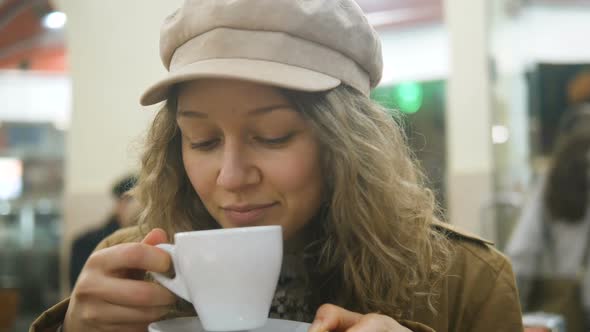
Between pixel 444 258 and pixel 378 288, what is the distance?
172 millimetres

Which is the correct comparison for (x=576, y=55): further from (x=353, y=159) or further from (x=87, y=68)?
(x=353, y=159)

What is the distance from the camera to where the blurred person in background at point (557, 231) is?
8.50 feet

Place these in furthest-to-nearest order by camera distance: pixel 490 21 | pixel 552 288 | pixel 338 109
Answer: pixel 490 21 → pixel 552 288 → pixel 338 109

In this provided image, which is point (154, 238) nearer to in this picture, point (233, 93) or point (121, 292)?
point (121, 292)

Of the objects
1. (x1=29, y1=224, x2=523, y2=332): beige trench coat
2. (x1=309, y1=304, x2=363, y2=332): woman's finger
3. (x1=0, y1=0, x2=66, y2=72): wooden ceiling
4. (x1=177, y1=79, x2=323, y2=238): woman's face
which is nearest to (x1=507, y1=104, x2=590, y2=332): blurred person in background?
(x1=29, y1=224, x2=523, y2=332): beige trench coat

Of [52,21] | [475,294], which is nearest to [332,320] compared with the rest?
[475,294]

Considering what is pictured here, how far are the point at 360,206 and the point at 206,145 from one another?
235mm

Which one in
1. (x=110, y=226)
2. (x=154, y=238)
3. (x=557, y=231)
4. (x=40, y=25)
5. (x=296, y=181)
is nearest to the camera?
(x=154, y=238)

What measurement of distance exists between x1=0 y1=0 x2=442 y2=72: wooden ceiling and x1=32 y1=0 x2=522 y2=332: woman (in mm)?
2697

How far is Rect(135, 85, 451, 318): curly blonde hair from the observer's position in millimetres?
868

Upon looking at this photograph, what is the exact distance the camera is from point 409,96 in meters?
4.14

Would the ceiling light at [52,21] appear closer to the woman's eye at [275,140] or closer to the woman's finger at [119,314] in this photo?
the woman's eye at [275,140]

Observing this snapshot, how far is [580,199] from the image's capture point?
270 cm

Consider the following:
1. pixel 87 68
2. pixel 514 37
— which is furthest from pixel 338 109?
pixel 87 68
